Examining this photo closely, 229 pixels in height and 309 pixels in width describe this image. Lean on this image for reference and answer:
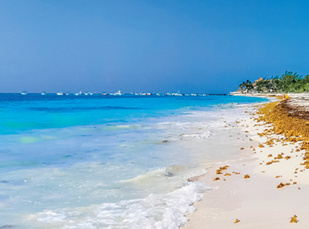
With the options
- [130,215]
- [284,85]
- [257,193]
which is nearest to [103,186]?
[130,215]

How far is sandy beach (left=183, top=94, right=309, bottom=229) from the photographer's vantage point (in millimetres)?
4656

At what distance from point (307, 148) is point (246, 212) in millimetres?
4978

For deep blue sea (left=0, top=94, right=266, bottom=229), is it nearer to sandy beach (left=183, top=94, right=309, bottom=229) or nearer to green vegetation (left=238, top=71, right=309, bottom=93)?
sandy beach (left=183, top=94, right=309, bottom=229)

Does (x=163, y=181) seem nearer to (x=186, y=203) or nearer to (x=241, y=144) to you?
(x=186, y=203)

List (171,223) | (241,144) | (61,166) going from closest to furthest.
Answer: (171,223) → (61,166) → (241,144)

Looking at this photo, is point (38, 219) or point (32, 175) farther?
point (32, 175)

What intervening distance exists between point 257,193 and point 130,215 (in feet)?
8.93

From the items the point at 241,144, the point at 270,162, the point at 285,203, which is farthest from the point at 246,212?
the point at 241,144

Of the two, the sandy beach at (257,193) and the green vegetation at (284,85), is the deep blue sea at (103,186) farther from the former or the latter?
the green vegetation at (284,85)

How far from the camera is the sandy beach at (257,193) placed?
4.66 metres

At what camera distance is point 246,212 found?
16.5 ft

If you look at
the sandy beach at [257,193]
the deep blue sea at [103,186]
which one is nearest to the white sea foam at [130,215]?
Result: the deep blue sea at [103,186]

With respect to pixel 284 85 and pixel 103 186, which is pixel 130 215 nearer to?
pixel 103 186

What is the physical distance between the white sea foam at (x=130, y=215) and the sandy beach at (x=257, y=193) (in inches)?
10.8
